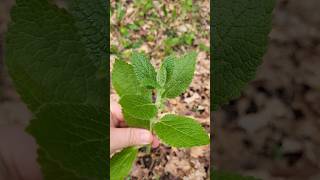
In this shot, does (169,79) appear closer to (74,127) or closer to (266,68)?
(74,127)

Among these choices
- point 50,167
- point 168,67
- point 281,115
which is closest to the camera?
point 50,167

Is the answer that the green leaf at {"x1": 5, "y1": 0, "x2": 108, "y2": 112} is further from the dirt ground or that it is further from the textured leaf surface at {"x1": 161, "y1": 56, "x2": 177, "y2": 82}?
the dirt ground

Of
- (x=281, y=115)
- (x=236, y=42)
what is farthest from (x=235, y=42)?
(x=281, y=115)

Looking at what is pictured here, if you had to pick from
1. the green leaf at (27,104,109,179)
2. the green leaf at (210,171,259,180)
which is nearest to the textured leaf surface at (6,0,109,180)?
the green leaf at (27,104,109,179)

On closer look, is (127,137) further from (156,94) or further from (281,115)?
(281,115)

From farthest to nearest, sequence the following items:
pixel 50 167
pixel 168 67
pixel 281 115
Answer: pixel 281 115, pixel 168 67, pixel 50 167

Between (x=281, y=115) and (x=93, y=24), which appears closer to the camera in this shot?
(x=93, y=24)

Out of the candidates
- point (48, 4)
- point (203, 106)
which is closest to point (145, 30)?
point (203, 106)

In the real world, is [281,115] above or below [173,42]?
below
